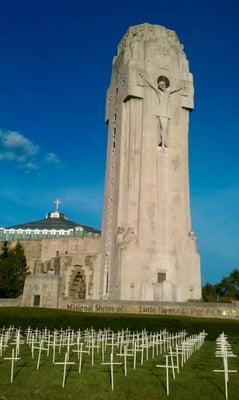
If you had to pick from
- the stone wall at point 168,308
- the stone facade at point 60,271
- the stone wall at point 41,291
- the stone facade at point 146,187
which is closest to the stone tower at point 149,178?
the stone facade at point 146,187

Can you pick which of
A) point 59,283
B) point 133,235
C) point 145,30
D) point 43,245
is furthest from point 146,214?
point 43,245

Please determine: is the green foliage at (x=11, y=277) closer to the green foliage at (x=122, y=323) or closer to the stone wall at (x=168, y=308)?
the stone wall at (x=168, y=308)

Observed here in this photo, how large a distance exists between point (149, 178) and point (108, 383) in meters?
33.2

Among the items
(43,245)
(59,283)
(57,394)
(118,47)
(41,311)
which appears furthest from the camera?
(43,245)

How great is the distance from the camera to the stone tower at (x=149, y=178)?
40906 millimetres

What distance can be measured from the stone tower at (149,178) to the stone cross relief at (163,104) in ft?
0.33

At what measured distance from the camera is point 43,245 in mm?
63031

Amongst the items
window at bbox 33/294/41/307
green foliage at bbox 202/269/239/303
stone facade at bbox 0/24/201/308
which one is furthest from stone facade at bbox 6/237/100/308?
green foliage at bbox 202/269/239/303

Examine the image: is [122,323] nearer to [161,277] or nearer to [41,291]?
[41,291]

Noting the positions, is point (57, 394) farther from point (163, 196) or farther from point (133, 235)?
point (163, 196)

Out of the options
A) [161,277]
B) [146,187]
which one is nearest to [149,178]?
[146,187]

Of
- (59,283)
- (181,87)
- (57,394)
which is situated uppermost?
(181,87)

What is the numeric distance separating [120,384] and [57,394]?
1.82m

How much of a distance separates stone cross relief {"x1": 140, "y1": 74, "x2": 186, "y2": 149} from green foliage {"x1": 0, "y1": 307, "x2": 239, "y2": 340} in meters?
22.7
